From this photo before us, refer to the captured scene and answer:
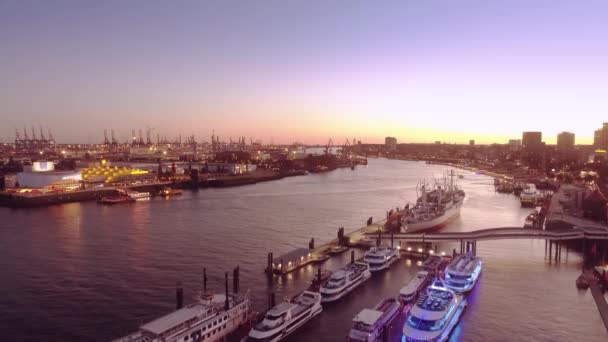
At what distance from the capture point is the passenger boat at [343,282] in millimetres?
9914

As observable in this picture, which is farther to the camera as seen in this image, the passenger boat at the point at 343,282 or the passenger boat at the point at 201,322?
the passenger boat at the point at 343,282

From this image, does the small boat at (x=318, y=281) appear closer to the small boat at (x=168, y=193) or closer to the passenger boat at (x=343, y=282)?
the passenger boat at (x=343, y=282)

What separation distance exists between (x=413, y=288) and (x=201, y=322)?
5144 mm

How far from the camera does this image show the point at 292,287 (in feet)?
35.8

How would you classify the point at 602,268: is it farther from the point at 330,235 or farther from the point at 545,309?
the point at 330,235

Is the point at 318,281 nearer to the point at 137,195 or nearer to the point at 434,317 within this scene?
the point at 434,317

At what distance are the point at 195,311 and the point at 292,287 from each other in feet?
11.6

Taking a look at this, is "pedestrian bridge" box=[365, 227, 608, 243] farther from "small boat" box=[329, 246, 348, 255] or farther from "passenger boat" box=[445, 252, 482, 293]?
"passenger boat" box=[445, 252, 482, 293]

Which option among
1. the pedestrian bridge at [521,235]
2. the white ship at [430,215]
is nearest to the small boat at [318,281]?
the pedestrian bridge at [521,235]

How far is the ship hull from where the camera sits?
17.6 metres

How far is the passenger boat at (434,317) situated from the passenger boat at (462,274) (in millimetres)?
1079

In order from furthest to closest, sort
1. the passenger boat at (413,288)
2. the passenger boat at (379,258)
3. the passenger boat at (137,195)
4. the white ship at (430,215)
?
the passenger boat at (137,195) → the white ship at (430,215) → the passenger boat at (379,258) → the passenger boat at (413,288)

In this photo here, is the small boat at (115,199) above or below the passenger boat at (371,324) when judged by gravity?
below

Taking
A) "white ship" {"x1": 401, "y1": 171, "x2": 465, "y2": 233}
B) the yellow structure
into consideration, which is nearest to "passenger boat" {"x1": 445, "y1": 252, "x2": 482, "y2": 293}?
"white ship" {"x1": 401, "y1": 171, "x2": 465, "y2": 233}
